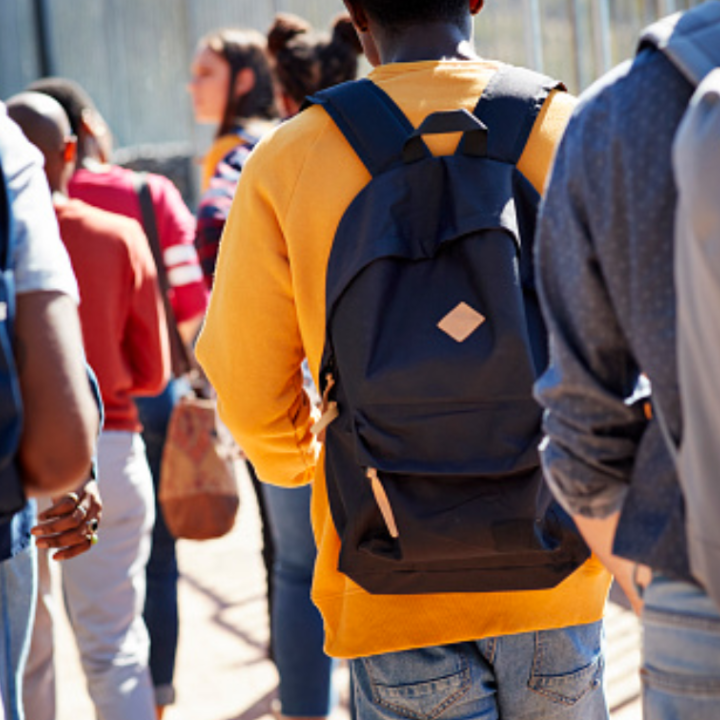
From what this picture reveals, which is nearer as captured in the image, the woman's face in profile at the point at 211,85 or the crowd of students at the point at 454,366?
the crowd of students at the point at 454,366

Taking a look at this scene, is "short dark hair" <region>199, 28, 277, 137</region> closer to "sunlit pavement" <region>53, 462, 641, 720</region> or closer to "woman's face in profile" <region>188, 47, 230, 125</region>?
"woman's face in profile" <region>188, 47, 230, 125</region>

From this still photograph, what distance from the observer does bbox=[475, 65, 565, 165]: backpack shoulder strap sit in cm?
225

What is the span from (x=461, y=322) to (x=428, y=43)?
56 cm

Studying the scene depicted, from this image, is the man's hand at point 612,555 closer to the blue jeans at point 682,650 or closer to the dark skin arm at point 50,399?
the blue jeans at point 682,650

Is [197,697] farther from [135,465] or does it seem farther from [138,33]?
[138,33]

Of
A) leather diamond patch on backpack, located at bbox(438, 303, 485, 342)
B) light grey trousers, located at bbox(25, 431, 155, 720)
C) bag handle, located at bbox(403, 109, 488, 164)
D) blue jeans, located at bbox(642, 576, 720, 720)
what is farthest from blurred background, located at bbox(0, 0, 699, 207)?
blue jeans, located at bbox(642, 576, 720, 720)

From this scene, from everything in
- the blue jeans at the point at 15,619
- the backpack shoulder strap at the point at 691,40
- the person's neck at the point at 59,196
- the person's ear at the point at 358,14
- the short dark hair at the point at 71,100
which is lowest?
the blue jeans at the point at 15,619

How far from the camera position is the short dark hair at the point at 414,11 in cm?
240

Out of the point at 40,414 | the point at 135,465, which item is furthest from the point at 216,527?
the point at 40,414

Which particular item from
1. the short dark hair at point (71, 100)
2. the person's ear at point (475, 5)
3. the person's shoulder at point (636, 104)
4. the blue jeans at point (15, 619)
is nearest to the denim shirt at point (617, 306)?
the person's shoulder at point (636, 104)

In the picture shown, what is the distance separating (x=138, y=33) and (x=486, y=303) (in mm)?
9715

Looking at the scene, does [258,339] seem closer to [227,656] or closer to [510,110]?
[510,110]

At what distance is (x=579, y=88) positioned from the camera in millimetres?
6051

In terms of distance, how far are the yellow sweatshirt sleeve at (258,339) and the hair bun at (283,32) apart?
1.77 metres
